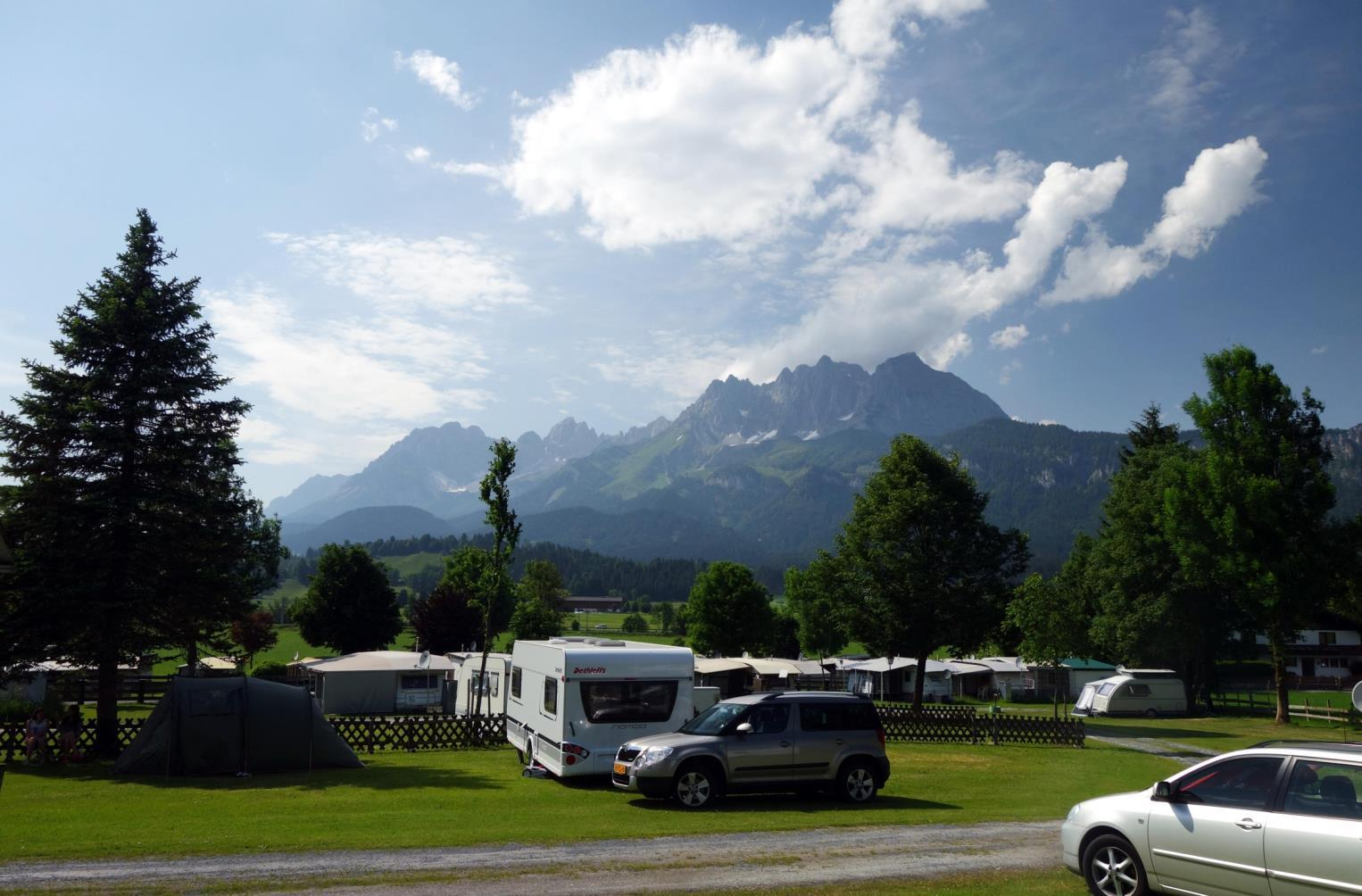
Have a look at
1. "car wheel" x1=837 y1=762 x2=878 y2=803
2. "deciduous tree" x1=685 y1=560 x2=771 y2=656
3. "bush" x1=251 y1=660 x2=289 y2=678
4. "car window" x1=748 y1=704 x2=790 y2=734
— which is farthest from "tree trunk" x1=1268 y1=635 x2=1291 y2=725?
"bush" x1=251 y1=660 x2=289 y2=678

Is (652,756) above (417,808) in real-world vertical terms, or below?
above

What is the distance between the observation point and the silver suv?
14.9m

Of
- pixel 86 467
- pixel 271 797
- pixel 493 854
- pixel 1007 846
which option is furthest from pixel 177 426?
pixel 1007 846

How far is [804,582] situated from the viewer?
81875 mm

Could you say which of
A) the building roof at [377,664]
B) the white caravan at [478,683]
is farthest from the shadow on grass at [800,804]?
the building roof at [377,664]

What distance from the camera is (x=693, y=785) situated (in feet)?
48.8

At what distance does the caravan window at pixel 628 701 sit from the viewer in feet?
58.1

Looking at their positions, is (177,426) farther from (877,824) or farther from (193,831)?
(877,824)

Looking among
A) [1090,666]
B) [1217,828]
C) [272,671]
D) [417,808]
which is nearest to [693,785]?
[417,808]

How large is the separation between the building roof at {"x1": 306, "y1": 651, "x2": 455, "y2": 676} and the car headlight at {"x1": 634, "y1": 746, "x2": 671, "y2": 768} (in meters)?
29.8

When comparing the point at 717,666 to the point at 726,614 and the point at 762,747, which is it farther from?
the point at 762,747

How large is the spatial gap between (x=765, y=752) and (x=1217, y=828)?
819 centimetres

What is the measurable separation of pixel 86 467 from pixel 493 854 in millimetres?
18062

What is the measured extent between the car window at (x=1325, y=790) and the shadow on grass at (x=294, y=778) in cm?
1418
